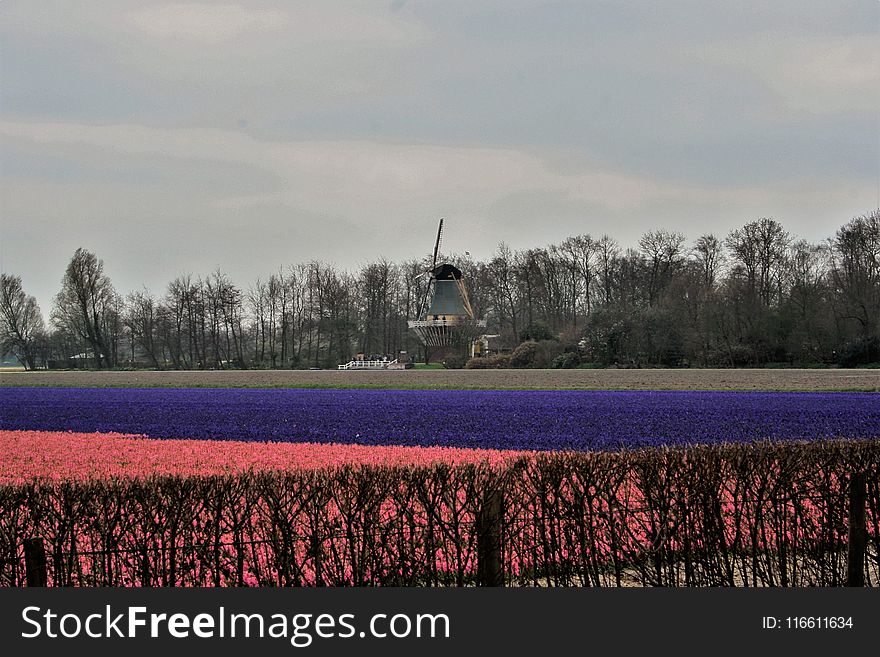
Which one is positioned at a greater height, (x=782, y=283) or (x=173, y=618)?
(x=782, y=283)

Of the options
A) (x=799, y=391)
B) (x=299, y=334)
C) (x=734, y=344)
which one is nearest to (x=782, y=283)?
(x=734, y=344)

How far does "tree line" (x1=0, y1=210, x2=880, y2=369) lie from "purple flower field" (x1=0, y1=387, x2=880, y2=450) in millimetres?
31786

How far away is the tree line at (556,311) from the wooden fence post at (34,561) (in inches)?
2799

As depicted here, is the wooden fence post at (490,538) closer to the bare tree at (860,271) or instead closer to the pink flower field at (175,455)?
the pink flower field at (175,455)

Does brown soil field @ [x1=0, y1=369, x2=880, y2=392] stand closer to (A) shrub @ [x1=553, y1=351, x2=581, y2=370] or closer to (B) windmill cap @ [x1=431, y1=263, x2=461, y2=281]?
(A) shrub @ [x1=553, y1=351, x2=581, y2=370]

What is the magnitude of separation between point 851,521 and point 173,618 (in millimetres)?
6395

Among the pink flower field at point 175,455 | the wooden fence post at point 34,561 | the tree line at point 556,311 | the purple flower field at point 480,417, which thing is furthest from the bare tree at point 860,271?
the wooden fence post at point 34,561

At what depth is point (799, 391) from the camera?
46.5 metres

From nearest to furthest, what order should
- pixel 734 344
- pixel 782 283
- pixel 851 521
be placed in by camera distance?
pixel 851 521, pixel 734 344, pixel 782 283

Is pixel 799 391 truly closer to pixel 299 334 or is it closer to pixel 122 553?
pixel 122 553

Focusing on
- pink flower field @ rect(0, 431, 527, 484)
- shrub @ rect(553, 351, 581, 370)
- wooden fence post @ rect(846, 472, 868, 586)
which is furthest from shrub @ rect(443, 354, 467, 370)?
wooden fence post @ rect(846, 472, 868, 586)

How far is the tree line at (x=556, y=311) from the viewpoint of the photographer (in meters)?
75.6

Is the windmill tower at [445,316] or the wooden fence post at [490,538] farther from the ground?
the windmill tower at [445,316]

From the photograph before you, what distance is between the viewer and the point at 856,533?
9.18 metres
